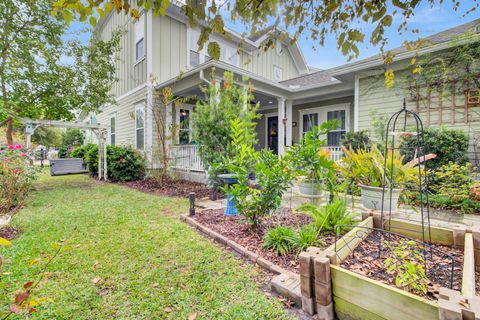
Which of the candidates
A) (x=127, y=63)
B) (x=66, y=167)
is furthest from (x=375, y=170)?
(x=66, y=167)

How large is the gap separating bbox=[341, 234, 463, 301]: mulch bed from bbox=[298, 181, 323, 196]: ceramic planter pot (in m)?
1.53

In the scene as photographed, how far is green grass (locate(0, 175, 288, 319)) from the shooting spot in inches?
72.6

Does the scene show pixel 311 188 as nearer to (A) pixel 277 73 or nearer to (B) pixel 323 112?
(B) pixel 323 112

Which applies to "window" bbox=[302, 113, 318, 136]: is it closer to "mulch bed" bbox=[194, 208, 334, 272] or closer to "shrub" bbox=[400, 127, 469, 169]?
"shrub" bbox=[400, 127, 469, 169]

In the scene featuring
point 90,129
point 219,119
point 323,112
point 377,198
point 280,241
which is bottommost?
point 280,241

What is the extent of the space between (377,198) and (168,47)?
8.53m

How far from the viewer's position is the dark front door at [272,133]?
1126cm

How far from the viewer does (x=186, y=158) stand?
7984 millimetres

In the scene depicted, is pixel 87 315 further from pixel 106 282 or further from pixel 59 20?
pixel 59 20

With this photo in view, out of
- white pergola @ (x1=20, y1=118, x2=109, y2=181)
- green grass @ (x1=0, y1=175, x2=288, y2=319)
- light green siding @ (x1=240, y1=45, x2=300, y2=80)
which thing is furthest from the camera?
light green siding @ (x1=240, y1=45, x2=300, y2=80)

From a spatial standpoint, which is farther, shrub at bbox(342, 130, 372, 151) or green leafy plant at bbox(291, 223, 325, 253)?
shrub at bbox(342, 130, 372, 151)

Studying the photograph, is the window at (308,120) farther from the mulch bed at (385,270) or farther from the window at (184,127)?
the mulch bed at (385,270)

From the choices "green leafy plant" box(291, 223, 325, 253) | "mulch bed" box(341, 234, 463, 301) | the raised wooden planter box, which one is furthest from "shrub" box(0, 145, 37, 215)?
"mulch bed" box(341, 234, 463, 301)

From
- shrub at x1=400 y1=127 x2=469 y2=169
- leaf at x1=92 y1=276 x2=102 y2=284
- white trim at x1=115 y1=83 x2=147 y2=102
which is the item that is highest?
white trim at x1=115 y1=83 x2=147 y2=102
